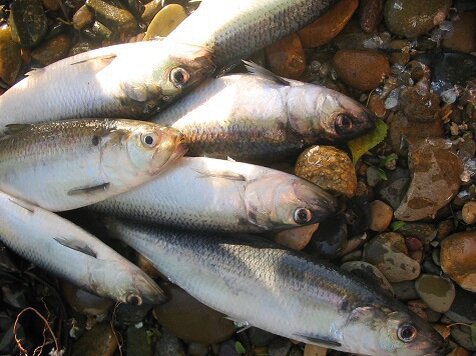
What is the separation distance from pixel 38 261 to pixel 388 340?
3007 mm

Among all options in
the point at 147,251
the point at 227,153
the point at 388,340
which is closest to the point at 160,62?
the point at 227,153

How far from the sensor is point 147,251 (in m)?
4.66

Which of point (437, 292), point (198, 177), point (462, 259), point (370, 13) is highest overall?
point (370, 13)

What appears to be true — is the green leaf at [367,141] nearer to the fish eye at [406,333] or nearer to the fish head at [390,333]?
the fish head at [390,333]

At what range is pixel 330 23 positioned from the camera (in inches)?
192

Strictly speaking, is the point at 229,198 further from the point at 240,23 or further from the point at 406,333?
the point at 406,333

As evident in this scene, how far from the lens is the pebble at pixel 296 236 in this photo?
15.3ft

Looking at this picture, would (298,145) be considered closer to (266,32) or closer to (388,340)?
(266,32)

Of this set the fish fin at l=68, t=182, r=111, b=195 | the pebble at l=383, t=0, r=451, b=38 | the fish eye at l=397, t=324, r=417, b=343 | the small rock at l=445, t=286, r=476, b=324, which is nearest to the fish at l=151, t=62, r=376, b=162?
the fish fin at l=68, t=182, r=111, b=195

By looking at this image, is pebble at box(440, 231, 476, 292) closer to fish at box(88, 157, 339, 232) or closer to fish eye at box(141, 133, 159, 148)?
fish at box(88, 157, 339, 232)

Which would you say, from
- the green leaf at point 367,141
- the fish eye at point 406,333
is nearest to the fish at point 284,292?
the fish eye at point 406,333

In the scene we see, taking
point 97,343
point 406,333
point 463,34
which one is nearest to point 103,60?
point 97,343

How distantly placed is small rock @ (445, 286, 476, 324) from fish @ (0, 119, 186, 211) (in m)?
2.74

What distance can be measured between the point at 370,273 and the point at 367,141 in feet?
3.78
